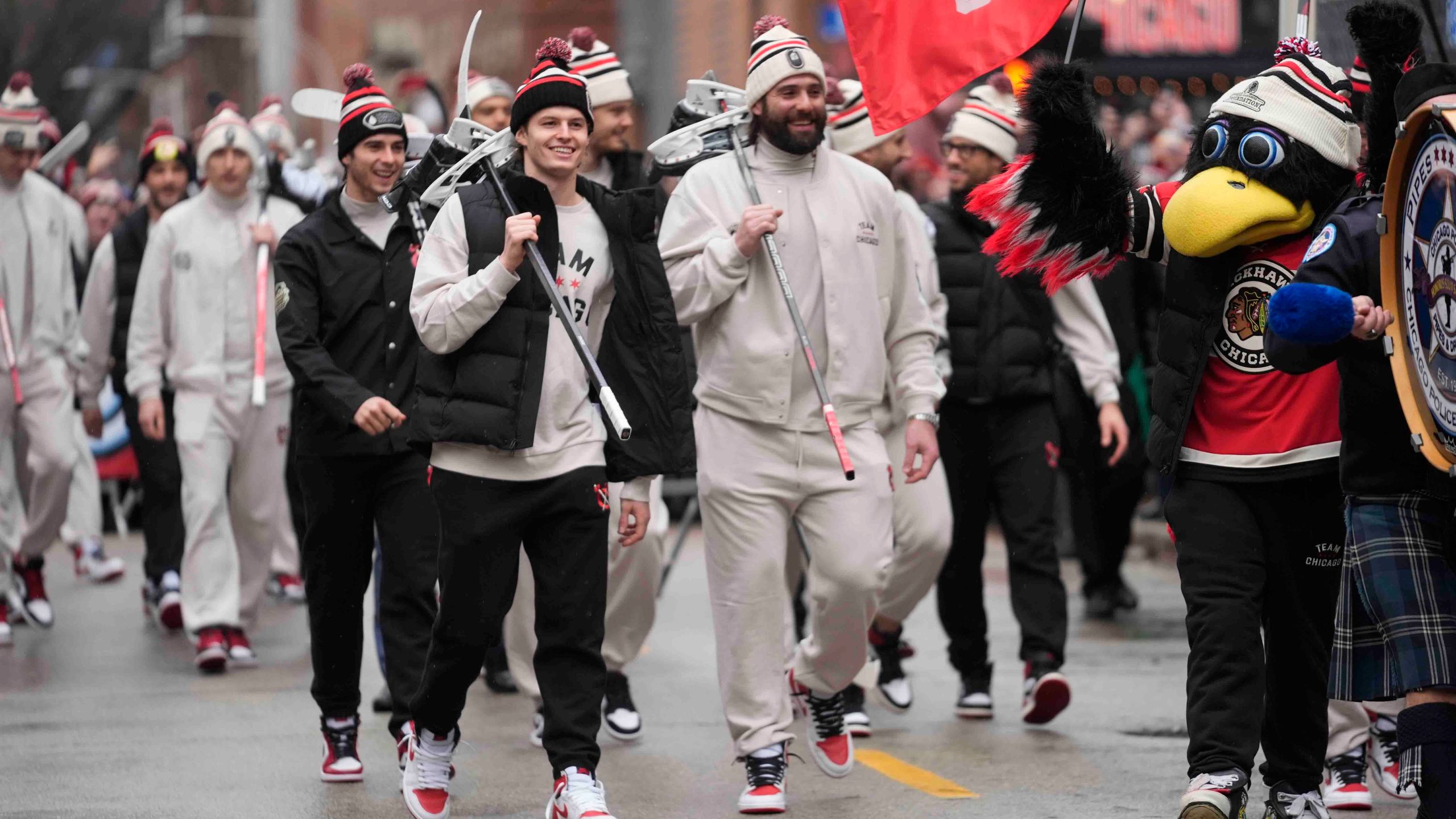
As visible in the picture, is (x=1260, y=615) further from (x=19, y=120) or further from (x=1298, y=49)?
(x=19, y=120)

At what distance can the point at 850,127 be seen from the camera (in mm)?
8594

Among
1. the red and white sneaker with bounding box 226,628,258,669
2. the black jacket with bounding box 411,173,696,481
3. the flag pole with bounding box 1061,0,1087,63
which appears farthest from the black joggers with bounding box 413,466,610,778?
the red and white sneaker with bounding box 226,628,258,669

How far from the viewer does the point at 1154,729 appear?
7.74 metres

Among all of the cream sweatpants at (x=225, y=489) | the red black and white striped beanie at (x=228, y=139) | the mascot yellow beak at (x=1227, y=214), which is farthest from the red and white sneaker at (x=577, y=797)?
the red black and white striped beanie at (x=228, y=139)

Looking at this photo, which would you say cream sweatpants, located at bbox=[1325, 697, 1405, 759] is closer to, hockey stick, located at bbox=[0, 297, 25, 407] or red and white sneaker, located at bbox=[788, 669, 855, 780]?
red and white sneaker, located at bbox=[788, 669, 855, 780]

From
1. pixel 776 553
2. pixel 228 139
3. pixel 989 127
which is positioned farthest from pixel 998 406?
pixel 228 139

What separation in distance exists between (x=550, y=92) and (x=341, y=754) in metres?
2.33

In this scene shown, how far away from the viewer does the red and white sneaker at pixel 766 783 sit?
6.30 m

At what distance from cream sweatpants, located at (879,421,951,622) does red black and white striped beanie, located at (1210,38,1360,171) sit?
2.33 m

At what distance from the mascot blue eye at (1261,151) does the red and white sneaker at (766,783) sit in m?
2.23

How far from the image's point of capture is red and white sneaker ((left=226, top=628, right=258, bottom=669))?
950cm

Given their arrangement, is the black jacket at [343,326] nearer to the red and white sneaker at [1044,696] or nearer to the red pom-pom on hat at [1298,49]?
the red and white sneaker at [1044,696]

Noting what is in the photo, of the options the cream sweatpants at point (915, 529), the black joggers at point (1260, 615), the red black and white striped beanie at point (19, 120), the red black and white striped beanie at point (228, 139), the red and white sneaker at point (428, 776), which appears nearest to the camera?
the black joggers at point (1260, 615)

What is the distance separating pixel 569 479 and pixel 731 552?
0.82 m
